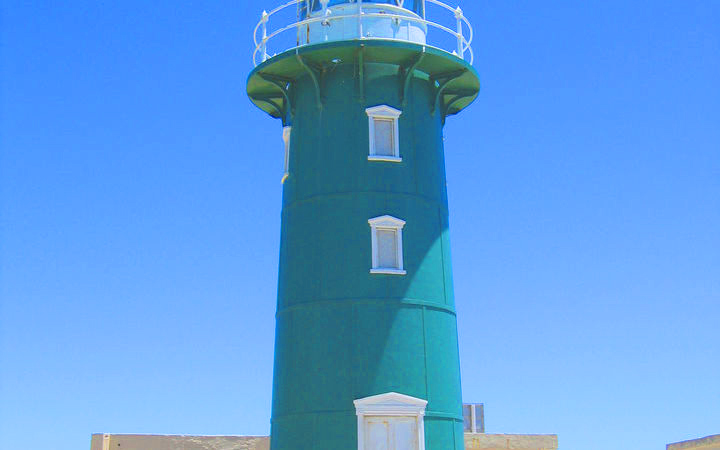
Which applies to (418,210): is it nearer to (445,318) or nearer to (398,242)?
(398,242)

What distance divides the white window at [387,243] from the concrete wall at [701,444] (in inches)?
436

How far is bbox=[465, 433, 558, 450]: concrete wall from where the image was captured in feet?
107

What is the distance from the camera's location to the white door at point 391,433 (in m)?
23.2

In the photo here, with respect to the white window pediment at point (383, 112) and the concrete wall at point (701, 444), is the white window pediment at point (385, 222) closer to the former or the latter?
the white window pediment at point (383, 112)

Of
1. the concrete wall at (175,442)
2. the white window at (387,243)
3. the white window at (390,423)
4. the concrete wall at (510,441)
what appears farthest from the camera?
the concrete wall at (510,441)

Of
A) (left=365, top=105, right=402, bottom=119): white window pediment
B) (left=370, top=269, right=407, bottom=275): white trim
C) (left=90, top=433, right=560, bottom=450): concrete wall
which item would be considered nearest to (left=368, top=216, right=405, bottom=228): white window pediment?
(left=370, top=269, right=407, bottom=275): white trim

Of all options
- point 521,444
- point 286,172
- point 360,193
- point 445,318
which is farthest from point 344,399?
point 521,444

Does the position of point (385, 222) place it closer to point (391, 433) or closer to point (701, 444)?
point (391, 433)

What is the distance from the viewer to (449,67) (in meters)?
27.0

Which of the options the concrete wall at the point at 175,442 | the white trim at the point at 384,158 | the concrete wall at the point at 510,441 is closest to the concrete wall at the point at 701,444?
the concrete wall at the point at 510,441

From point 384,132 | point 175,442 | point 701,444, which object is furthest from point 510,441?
point 384,132

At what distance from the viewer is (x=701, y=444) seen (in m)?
28.9

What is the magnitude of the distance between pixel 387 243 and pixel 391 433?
4893 mm

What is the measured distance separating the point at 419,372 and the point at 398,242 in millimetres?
3420
